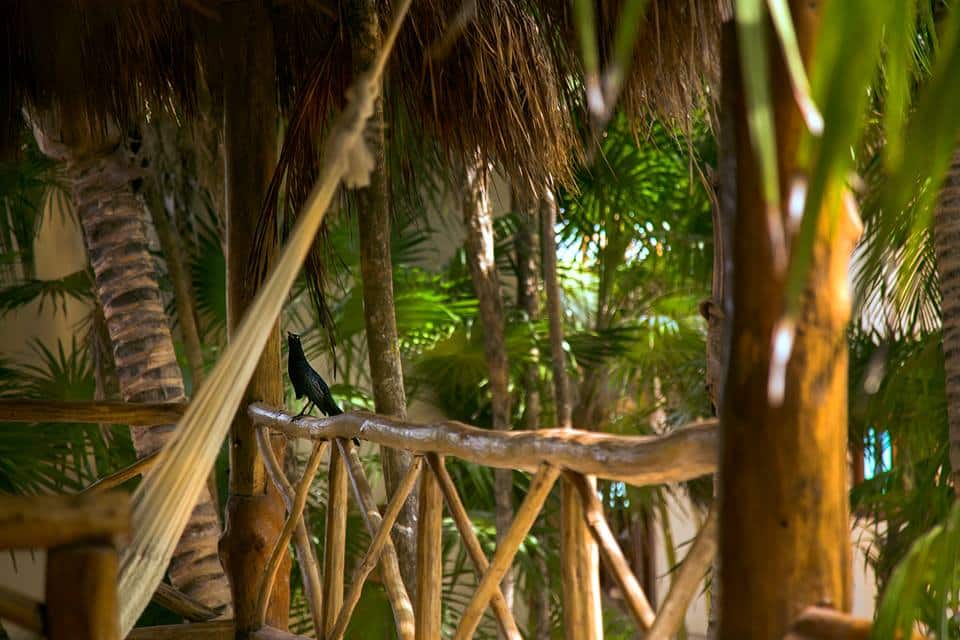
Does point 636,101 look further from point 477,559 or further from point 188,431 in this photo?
point 188,431

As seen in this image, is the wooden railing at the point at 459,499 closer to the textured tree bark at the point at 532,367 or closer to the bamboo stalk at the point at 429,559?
the bamboo stalk at the point at 429,559

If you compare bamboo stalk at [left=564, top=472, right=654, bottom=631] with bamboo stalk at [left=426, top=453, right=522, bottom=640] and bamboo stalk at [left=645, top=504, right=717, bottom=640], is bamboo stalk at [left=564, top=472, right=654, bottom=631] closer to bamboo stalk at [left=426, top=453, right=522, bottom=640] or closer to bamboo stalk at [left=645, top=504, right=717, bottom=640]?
bamboo stalk at [left=645, top=504, right=717, bottom=640]

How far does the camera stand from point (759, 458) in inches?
34.8

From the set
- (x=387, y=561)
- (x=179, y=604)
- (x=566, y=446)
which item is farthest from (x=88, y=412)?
(x=566, y=446)

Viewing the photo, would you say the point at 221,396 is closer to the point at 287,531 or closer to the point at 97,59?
the point at 287,531

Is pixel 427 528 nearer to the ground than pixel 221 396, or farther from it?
nearer to the ground

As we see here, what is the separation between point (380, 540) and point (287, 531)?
18.3 inches

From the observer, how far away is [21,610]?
1.07 metres

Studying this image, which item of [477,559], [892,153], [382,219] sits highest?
[382,219]

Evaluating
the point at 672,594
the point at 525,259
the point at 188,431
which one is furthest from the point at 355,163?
the point at 525,259

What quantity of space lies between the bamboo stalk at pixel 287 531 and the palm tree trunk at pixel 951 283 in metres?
1.24

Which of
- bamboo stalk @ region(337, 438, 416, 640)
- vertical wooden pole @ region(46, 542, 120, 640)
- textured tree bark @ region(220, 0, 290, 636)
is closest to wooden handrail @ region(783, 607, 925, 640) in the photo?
vertical wooden pole @ region(46, 542, 120, 640)

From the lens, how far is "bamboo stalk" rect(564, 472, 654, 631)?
3.68ft

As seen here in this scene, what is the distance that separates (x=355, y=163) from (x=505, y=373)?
2.89 metres
